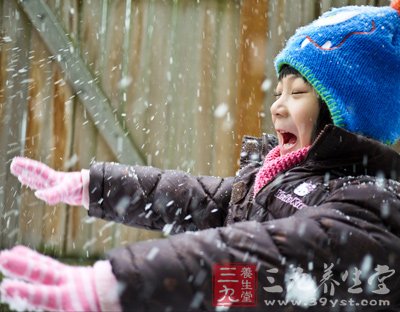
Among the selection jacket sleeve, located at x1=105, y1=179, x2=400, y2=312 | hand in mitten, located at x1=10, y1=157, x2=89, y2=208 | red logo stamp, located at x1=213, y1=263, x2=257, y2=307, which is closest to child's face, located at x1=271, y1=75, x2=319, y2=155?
jacket sleeve, located at x1=105, y1=179, x2=400, y2=312

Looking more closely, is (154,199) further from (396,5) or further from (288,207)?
(396,5)

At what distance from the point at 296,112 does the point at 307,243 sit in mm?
504

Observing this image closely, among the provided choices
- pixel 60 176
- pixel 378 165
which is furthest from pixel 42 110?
pixel 378 165

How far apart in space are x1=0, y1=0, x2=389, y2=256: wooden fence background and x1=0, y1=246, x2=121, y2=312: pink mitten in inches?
78.2

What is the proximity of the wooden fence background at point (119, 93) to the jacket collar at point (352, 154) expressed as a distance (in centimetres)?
144

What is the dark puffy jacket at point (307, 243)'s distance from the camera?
2.96 feet

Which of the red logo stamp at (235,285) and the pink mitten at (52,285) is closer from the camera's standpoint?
the pink mitten at (52,285)

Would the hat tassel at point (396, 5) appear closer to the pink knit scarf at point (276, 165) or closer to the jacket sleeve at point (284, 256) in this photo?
the pink knit scarf at point (276, 165)

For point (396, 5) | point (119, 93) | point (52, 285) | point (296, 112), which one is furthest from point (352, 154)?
point (119, 93)

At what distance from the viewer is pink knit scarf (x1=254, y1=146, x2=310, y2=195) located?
147cm

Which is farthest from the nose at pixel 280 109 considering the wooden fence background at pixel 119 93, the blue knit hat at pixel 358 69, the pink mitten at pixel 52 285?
the wooden fence background at pixel 119 93

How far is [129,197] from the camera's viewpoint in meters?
1.76

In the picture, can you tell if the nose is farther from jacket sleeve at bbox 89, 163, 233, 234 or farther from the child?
jacket sleeve at bbox 89, 163, 233, 234

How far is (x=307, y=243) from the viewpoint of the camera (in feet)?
3.46
